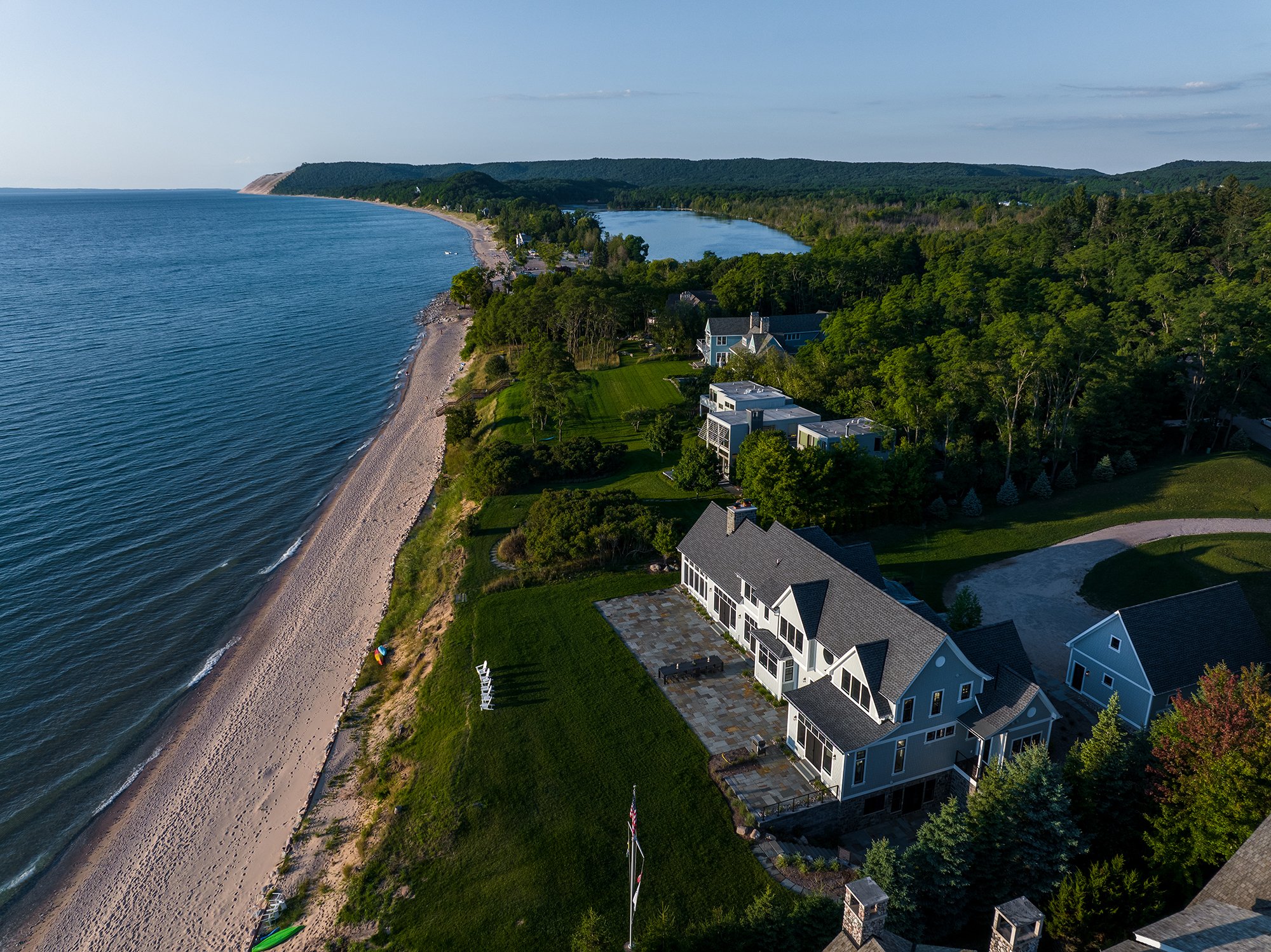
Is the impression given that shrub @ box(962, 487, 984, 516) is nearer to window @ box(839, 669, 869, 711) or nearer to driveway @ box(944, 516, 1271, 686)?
driveway @ box(944, 516, 1271, 686)

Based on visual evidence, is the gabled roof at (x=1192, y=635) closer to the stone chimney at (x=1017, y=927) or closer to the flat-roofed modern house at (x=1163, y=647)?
the flat-roofed modern house at (x=1163, y=647)

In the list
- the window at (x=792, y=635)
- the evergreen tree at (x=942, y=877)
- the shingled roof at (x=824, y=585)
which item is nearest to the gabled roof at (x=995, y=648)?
the shingled roof at (x=824, y=585)

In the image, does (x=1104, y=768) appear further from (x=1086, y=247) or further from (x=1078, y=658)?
(x=1086, y=247)

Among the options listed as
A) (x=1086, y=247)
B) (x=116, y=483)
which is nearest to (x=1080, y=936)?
(x=116, y=483)

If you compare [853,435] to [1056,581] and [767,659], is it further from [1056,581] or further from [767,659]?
[767,659]

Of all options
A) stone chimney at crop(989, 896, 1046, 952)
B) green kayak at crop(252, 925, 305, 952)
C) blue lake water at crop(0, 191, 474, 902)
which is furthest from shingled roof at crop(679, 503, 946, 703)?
blue lake water at crop(0, 191, 474, 902)

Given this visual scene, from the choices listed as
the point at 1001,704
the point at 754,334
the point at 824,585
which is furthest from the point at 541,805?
the point at 754,334

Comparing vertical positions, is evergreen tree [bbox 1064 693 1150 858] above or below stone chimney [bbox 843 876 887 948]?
below
